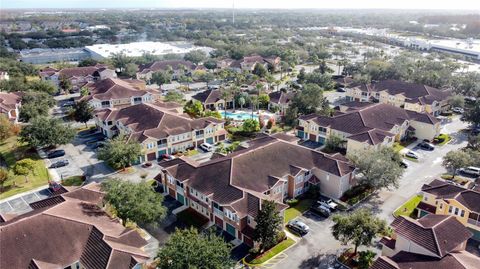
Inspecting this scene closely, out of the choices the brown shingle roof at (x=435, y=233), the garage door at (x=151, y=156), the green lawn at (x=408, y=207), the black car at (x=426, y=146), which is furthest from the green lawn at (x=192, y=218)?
the black car at (x=426, y=146)

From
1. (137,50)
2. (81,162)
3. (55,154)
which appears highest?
(137,50)

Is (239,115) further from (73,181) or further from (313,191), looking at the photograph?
(73,181)

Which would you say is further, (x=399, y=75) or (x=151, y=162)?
(x=399, y=75)

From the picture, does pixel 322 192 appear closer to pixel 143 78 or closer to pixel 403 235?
pixel 403 235

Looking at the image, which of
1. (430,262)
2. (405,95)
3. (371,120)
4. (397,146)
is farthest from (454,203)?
(405,95)

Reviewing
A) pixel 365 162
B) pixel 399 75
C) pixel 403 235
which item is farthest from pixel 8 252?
pixel 399 75

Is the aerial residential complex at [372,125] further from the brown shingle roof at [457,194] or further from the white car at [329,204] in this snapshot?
the brown shingle roof at [457,194]
